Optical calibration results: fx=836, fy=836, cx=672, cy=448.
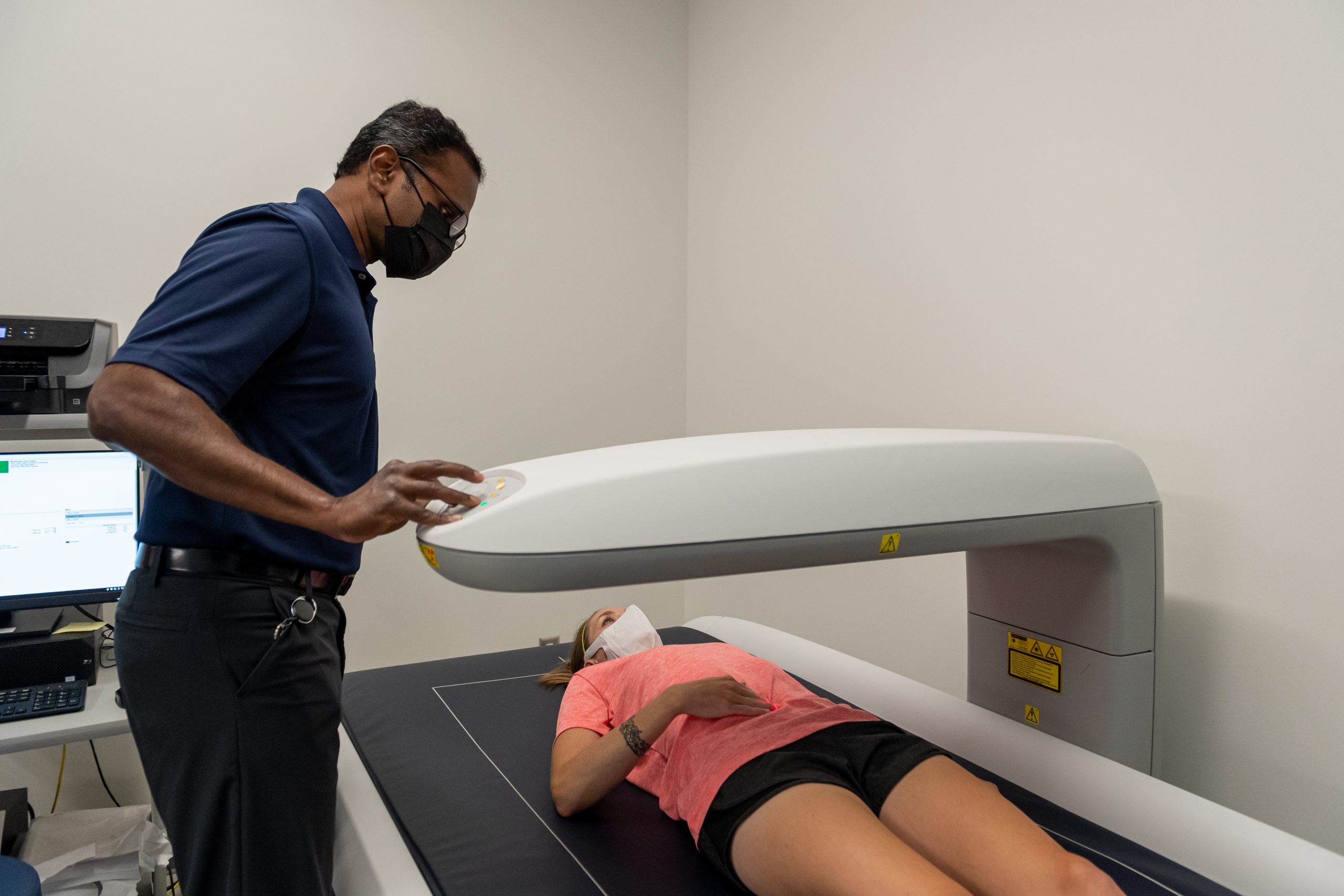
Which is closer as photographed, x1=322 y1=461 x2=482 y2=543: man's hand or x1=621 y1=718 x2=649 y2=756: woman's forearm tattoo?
x1=322 y1=461 x2=482 y2=543: man's hand

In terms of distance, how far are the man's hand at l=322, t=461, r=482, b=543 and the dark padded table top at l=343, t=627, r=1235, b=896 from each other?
0.59 m

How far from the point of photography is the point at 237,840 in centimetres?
107

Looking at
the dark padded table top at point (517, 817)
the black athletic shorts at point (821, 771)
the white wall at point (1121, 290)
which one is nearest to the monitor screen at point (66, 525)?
the dark padded table top at point (517, 817)

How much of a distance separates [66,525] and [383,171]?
1245 millimetres

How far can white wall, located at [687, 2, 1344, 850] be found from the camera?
4.90 feet

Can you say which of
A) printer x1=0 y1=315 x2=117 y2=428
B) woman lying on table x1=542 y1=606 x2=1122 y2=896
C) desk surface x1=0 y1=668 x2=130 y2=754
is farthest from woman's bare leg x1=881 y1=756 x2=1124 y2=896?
printer x1=0 y1=315 x2=117 y2=428

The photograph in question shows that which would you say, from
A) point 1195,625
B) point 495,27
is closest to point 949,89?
point 1195,625

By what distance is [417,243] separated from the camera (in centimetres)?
136

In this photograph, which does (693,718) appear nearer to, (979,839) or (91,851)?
(979,839)

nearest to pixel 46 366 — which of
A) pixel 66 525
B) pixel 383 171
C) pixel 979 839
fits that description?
pixel 66 525

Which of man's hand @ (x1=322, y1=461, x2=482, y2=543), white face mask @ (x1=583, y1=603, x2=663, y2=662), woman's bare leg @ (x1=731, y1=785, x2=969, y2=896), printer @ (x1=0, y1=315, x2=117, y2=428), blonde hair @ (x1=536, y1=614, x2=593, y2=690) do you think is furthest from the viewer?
blonde hair @ (x1=536, y1=614, x2=593, y2=690)

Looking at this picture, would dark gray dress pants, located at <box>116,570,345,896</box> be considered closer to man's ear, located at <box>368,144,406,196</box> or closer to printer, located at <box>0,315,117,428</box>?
man's ear, located at <box>368,144,406,196</box>

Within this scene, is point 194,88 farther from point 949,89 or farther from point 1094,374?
point 1094,374

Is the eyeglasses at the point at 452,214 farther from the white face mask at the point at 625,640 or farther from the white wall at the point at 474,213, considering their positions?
the white wall at the point at 474,213
